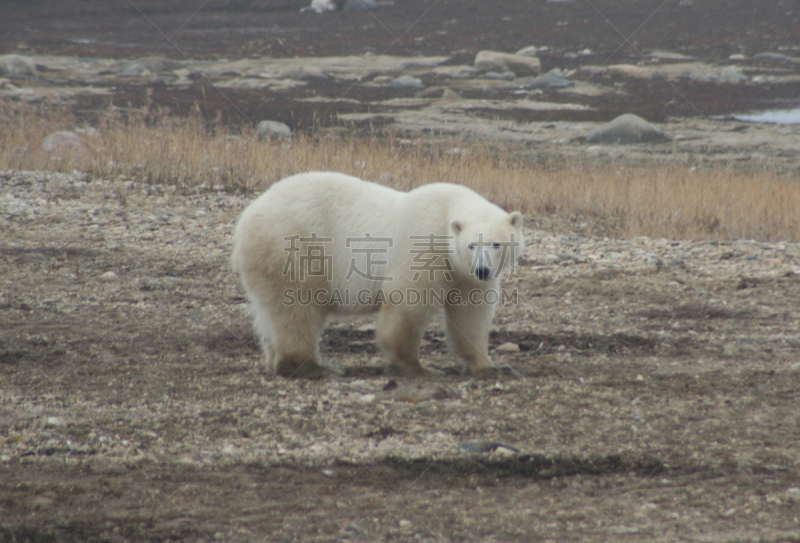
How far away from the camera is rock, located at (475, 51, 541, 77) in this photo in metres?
25.8

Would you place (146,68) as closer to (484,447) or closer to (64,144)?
(64,144)

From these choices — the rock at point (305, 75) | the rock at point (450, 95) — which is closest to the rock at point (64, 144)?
the rock at point (450, 95)

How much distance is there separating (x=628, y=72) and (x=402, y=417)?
24472 millimetres

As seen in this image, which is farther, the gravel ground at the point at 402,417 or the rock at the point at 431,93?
the rock at the point at 431,93

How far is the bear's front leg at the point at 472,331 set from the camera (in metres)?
4.37

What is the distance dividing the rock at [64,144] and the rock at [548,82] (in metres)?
15.9

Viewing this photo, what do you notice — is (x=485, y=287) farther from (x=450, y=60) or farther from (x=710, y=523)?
(x=450, y=60)

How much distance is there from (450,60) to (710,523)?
89.7ft

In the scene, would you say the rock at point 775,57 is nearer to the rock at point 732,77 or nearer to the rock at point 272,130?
the rock at point 732,77

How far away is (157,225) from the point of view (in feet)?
24.5

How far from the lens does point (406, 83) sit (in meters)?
24.2

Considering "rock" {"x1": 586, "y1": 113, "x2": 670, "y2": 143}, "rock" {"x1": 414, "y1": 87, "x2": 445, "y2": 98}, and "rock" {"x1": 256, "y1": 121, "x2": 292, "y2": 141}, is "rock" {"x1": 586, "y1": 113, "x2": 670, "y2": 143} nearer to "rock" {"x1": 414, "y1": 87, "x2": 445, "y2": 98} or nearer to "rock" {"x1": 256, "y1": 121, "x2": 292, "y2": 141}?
"rock" {"x1": 256, "y1": 121, "x2": 292, "y2": 141}

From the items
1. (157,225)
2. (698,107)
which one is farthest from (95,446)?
(698,107)

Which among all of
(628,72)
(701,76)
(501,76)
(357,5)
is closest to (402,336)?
(501,76)
